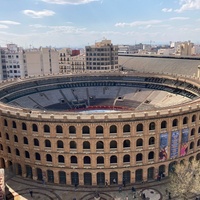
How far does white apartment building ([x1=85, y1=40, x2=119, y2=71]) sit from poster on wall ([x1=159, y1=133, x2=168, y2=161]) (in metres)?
111

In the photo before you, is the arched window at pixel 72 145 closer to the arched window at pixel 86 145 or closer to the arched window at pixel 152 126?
the arched window at pixel 86 145

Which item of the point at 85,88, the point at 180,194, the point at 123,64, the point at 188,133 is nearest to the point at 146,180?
the point at 180,194

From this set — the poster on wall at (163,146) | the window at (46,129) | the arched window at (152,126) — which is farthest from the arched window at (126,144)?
the window at (46,129)

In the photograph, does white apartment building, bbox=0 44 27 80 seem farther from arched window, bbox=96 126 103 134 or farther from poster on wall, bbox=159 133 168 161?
poster on wall, bbox=159 133 168 161

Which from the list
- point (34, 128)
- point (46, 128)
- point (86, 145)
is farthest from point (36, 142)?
point (86, 145)

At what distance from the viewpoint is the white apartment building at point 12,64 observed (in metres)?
155

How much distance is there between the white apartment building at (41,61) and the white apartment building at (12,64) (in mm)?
3381

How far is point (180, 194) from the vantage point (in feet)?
178

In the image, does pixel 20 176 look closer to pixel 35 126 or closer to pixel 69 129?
pixel 35 126

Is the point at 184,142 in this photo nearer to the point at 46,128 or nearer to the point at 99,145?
the point at 99,145

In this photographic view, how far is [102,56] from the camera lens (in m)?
166

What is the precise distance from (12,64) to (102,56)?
58009mm

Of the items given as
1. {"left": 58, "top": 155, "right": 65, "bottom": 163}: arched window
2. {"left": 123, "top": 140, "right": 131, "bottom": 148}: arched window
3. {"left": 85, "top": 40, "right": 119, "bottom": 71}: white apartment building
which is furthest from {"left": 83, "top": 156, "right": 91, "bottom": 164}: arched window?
{"left": 85, "top": 40, "right": 119, "bottom": 71}: white apartment building

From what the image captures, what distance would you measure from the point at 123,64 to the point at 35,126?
135m
